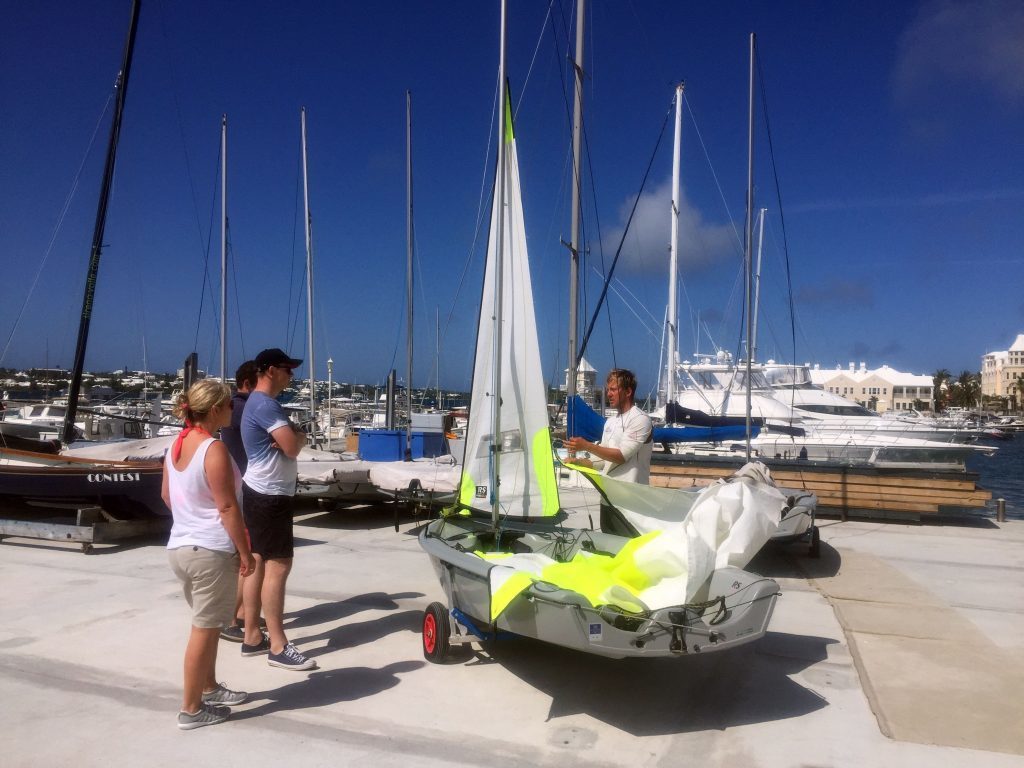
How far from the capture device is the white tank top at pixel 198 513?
11.5 feet

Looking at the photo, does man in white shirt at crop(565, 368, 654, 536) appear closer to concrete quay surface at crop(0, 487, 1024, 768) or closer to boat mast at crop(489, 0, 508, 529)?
boat mast at crop(489, 0, 508, 529)

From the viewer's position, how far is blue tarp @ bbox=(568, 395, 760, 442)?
29.5 feet

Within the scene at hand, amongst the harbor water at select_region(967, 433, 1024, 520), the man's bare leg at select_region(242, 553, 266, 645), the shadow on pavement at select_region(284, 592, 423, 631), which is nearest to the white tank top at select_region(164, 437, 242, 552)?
the man's bare leg at select_region(242, 553, 266, 645)

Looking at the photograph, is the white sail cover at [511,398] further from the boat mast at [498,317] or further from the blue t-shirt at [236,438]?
the blue t-shirt at [236,438]

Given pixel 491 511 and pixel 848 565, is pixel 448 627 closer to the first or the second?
pixel 491 511

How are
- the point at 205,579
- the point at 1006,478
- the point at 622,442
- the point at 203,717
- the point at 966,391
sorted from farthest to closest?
the point at 966,391
the point at 1006,478
the point at 622,442
the point at 203,717
the point at 205,579

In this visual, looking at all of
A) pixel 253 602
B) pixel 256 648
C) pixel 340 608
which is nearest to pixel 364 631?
pixel 340 608

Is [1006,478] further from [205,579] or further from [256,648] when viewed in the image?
[205,579]

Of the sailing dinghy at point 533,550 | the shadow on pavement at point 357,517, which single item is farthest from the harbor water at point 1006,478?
the shadow on pavement at point 357,517

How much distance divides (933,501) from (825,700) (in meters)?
7.60

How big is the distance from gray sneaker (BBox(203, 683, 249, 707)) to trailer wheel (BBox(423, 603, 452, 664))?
1.18 meters

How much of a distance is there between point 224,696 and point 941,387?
135m

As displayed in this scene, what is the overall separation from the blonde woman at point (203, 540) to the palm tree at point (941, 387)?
12504 centimetres

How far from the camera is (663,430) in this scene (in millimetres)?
13578
